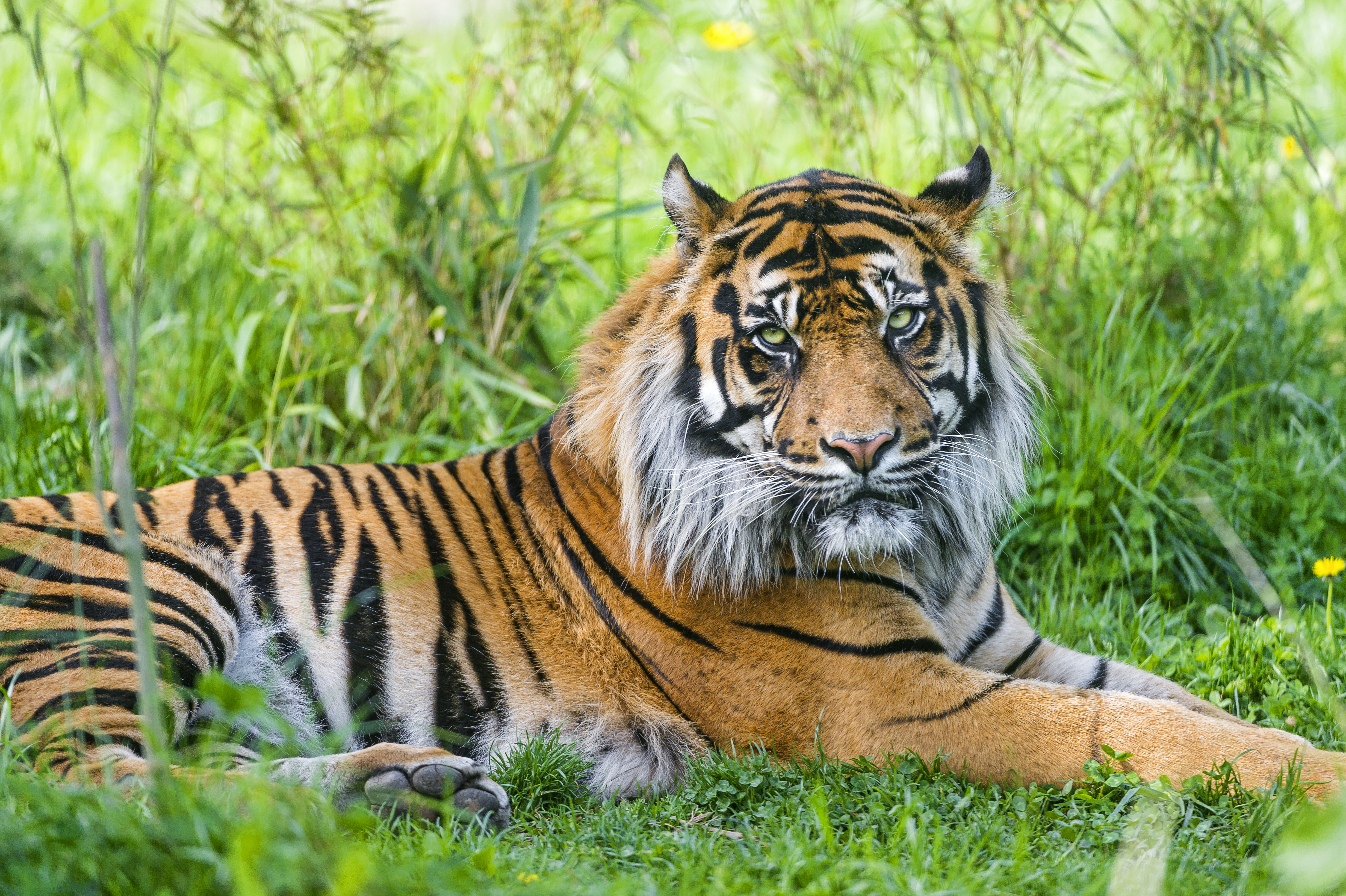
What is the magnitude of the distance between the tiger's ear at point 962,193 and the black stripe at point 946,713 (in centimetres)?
131

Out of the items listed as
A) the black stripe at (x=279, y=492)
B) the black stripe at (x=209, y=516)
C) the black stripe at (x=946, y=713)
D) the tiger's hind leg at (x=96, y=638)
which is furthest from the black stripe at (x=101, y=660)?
the black stripe at (x=946, y=713)

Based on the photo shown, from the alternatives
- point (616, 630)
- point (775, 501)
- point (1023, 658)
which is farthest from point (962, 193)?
point (616, 630)

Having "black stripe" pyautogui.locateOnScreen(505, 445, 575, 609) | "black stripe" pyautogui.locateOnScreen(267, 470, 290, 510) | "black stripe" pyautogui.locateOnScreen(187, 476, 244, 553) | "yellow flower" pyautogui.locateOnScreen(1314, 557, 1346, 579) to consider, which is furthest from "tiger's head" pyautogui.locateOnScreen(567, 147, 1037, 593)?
"yellow flower" pyautogui.locateOnScreen(1314, 557, 1346, 579)

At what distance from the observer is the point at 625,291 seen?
3.43 m

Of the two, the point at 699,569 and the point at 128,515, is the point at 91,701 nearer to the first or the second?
the point at 128,515

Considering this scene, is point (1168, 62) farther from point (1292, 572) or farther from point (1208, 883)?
point (1208, 883)

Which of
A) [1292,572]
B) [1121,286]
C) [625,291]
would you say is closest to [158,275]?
[625,291]

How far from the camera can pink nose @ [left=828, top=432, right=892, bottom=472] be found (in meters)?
2.66

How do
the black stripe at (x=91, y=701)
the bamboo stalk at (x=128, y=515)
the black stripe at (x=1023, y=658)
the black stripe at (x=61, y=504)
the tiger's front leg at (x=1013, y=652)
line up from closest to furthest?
the bamboo stalk at (x=128, y=515)
the black stripe at (x=91, y=701)
the black stripe at (x=61, y=504)
the tiger's front leg at (x=1013, y=652)
the black stripe at (x=1023, y=658)

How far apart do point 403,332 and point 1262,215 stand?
4.12 meters

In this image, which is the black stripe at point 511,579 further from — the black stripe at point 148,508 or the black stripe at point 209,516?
the black stripe at point 148,508

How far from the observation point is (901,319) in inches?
115

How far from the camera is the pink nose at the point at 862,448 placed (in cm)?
266

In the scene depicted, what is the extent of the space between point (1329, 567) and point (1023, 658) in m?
1.21
